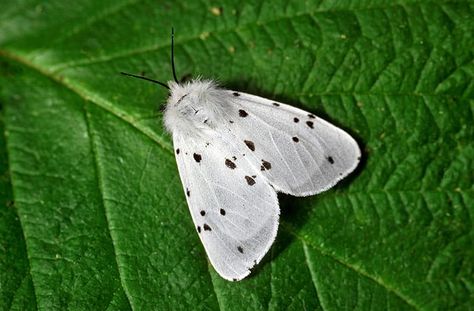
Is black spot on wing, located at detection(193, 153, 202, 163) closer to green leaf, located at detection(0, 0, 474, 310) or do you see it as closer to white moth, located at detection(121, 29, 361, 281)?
white moth, located at detection(121, 29, 361, 281)

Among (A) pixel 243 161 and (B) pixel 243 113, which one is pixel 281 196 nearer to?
(A) pixel 243 161

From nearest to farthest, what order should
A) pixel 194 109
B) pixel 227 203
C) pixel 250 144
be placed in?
pixel 227 203 < pixel 250 144 < pixel 194 109

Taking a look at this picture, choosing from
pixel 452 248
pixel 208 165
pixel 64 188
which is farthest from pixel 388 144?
pixel 64 188

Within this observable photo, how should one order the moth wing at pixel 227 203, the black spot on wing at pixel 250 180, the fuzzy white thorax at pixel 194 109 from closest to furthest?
1. the moth wing at pixel 227 203
2. the black spot on wing at pixel 250 180
3. the fuzzy white thorax at pixel 194 109

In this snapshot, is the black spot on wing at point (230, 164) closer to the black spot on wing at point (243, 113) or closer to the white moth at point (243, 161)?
the white moth at point (243, 161)

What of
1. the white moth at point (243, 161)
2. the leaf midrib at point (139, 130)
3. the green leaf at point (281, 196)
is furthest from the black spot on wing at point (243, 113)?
the leaf midrib at point (139, 130)

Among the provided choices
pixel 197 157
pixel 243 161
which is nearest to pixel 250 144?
pixel 243 161

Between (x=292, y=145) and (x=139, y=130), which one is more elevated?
(x=292, y=145)
